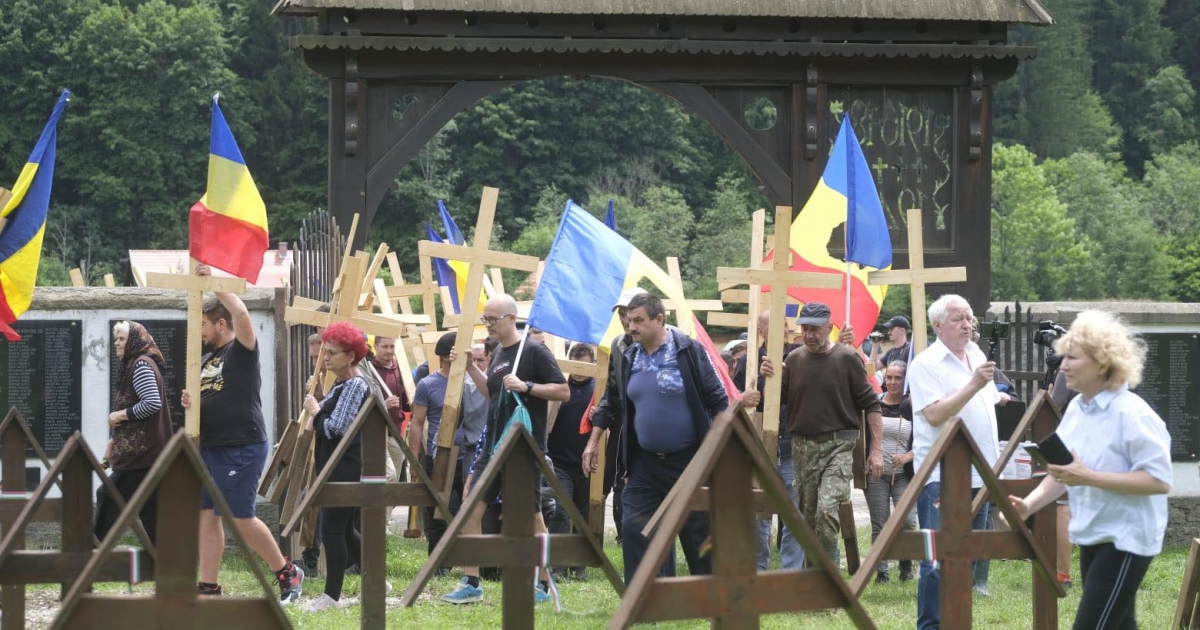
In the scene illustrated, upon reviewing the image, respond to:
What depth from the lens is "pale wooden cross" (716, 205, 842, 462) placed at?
8.52 meters

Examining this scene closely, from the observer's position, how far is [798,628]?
763 centimetres

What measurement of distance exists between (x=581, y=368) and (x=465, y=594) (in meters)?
1.98

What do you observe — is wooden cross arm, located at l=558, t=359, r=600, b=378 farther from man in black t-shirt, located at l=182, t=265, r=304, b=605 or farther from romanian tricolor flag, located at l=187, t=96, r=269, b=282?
man in black t-shirt, located at l=182, t=265, r=304, b=605

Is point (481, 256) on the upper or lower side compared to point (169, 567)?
upper

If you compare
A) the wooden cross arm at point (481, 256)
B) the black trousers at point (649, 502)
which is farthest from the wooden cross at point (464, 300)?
the black trousers at point (649, 502)

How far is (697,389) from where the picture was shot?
293 inches

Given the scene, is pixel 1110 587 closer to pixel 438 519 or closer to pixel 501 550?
pixel 501 550

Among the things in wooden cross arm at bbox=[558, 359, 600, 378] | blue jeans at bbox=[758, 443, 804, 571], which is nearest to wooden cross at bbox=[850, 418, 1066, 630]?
blue jeans at bbox=[758, 443, 804, 571]

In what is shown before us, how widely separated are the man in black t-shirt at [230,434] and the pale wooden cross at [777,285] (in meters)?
2.79

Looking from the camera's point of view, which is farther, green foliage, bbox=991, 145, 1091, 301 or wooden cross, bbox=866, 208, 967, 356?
green foliage, bbox=991, 145, 1091, 301

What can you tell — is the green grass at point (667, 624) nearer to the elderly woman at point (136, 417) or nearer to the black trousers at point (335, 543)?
the black trousers at point (335, 543)

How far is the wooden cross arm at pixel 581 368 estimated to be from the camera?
981cm

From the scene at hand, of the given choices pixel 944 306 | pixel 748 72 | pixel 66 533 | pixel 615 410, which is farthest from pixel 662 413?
pixel 748 72

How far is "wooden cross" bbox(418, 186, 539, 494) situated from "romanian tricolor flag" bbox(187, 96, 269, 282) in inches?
48.6
